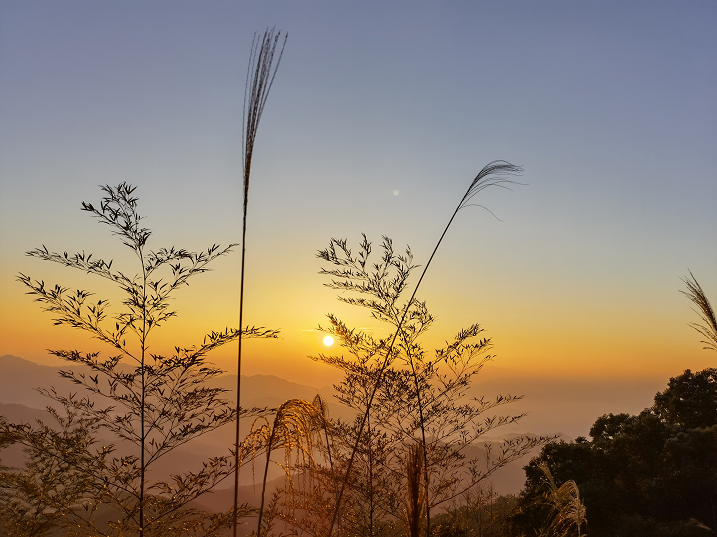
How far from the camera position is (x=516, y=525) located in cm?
1351

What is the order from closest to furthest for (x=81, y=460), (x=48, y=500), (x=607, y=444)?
1. (x=81, y=460)
2. (x=48, y=500)
3. (x=607, y=444)

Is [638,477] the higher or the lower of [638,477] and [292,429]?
the higher

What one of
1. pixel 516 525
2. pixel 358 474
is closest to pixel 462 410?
pixel 358 474

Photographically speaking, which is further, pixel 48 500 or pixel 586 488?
pixel 586 488

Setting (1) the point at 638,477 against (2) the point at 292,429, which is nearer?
(2) the point at 292,429

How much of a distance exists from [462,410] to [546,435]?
199cm

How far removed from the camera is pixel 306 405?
298cm

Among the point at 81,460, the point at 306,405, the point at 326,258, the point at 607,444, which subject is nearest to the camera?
the point at 306,405

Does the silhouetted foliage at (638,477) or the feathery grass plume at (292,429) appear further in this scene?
the silhouetted foliage at (638,477)

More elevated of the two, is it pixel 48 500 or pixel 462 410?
pixel 462 410

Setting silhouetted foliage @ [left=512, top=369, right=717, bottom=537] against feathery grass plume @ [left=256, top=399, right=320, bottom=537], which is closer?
feathery grass plume @ [left=256, top=399, right=320, bottom=537]

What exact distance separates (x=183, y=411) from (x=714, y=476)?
15.5 m

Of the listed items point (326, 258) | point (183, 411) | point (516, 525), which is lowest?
point (516, 525)

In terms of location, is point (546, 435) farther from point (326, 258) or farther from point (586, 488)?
point (586, 488)
